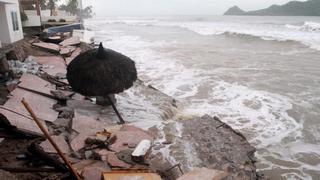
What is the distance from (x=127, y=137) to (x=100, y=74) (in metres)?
1.77

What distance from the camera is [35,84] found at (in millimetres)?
9008

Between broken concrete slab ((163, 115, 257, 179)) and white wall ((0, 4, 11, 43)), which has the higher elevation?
white wall ((0, 4, 11, 43))

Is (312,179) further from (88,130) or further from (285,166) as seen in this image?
(88,130)

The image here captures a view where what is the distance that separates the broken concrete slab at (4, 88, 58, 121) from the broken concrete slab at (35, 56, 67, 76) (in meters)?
2.71

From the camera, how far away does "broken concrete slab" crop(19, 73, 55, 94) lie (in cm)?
870

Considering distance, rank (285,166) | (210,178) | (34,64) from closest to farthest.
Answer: (210,178)
(285,166)
(34,64)

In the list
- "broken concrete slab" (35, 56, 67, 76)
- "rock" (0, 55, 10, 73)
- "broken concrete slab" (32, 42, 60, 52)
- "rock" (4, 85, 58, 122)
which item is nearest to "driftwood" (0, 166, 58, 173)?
"rock" (4, 85, 58, 122)

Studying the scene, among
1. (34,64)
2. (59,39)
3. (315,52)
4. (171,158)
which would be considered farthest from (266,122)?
(315,52)

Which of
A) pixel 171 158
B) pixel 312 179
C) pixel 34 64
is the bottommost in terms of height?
pixel 312 179

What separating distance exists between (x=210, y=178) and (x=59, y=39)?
44.5ft

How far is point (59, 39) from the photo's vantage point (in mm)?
16312

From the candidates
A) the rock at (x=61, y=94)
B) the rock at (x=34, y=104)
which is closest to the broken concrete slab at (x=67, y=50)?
the rock at (x=61, y=94)

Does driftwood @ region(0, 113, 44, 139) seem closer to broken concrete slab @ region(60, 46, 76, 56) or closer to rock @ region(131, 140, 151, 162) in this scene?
rock @ region(131, 140, 151, 162)

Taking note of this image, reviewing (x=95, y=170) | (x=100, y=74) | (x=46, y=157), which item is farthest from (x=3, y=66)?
(x=95, y=170)
